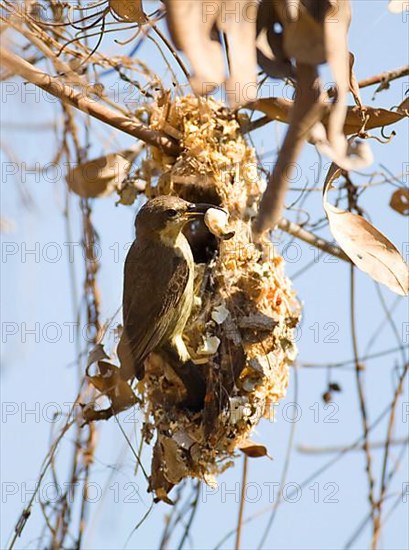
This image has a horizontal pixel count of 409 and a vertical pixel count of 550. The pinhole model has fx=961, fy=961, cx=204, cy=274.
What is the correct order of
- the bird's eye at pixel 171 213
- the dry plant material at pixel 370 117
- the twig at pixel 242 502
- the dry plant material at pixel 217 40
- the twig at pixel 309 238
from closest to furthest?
the dry plant material at pixel 217 40 < the dry plant material at pixel 370 117 < the twig at pixel 242 502 < the bird's eye at pixel 171 213 < the twig at pixel 309 238

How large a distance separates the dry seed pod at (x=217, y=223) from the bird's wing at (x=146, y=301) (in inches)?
8.7

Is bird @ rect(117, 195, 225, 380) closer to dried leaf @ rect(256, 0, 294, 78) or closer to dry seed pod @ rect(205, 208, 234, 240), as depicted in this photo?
dry seed pod @ rect(205, 208, 234, 240)

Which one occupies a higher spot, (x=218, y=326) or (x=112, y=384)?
(x=218, y=326)

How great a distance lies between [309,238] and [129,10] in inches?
64.6

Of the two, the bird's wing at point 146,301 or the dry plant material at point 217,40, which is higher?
the dry plant material at point 217,40

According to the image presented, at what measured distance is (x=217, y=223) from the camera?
12.2 feet

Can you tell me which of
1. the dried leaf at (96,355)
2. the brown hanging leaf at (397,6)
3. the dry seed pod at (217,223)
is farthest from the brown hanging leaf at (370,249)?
the dried leaf at (96,355)

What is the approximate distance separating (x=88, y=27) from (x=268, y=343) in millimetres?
1415

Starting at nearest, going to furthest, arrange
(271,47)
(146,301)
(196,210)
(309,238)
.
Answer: (271,47)
(146,301)
(196,210)
(309,238)

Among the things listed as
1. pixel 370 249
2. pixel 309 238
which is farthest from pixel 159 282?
pixel 370 249

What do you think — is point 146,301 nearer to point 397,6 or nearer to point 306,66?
point 397,6

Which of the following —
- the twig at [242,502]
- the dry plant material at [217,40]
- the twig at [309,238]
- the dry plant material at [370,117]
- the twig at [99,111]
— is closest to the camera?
the dry plant material at [217,40]

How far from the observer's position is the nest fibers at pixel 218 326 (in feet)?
11.9

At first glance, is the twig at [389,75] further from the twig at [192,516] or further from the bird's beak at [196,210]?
the twig at [192,516]
